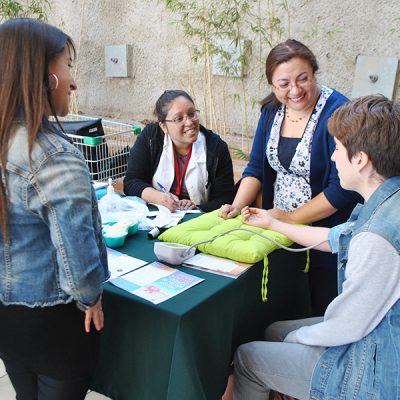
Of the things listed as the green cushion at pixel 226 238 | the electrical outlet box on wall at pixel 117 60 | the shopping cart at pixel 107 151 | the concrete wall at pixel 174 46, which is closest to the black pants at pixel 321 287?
the green cushion at pixel 226 238

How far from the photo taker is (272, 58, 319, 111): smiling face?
1.96 meters

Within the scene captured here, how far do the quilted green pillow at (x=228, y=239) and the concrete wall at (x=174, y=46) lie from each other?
2.50 meters

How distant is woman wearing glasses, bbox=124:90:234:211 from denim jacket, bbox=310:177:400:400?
1233 mm

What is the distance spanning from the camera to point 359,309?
4.07 feet

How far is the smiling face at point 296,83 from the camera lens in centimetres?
196

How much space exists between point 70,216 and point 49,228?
0.09 meters

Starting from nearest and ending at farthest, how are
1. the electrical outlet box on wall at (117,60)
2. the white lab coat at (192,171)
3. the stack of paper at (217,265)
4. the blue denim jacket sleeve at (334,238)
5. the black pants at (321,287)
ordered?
the stack of paper at (217,265), the blue denim jacket sleeve at (334,238), the black pants at (321,287), the white lab coat at (192,171), the electrical outlet box on wall at (117,60)

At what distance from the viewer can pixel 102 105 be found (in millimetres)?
5848

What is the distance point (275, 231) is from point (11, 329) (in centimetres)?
106

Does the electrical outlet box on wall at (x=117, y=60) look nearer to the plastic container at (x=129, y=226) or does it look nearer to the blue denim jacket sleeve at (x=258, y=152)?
the blue denim jacket sleeve at (x=258, y=152)

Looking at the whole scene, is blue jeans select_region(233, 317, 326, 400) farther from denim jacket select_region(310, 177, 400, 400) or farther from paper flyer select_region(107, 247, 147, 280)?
paper flyer select_region(107, 247, 147, 280)

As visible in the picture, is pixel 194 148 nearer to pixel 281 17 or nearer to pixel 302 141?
pixel 302 141

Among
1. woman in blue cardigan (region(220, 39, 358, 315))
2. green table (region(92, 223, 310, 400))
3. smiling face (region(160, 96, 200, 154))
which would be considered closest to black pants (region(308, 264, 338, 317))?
woman in blue cardigan (region(220, 39, 358, 315))

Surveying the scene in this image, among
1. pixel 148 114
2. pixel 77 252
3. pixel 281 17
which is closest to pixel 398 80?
pixel 281 17
